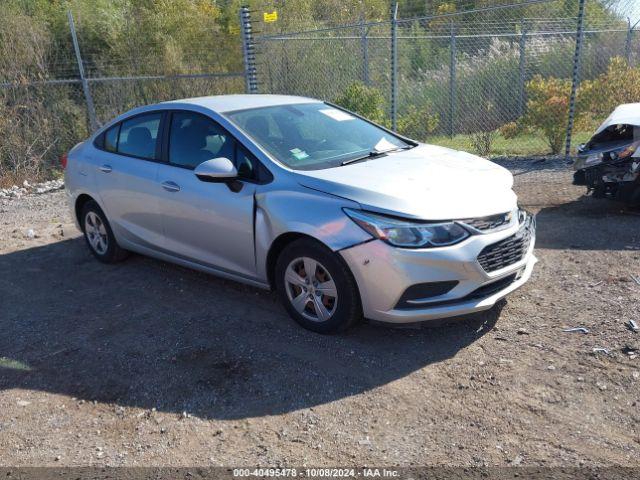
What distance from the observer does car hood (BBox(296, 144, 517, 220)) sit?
3.74 m

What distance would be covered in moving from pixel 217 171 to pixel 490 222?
6.35 feet

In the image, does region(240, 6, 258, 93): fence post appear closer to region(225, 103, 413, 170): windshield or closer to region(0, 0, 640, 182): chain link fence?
region(0, 0, 640, 182): chain link fence

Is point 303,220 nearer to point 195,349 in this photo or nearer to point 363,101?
point 195,349

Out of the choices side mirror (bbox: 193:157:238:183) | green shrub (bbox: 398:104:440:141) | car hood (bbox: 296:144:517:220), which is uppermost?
side mirror (bbox: 193:157:238:183)

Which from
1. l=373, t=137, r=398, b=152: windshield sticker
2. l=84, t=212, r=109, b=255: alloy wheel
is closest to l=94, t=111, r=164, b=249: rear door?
l=84, t=212, r=109, b=255: alloy wheel

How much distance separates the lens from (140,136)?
5.37 metres

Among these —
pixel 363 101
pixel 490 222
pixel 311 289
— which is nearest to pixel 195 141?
pixel 311 289

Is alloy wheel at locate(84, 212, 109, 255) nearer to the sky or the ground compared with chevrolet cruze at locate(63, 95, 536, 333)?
nearer to the ground

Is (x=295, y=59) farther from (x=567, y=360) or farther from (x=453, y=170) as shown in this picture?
(x=567, y=360)

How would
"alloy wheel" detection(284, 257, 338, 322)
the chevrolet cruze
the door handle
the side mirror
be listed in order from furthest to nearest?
the door handle → the side mirror → "alloy wheel" detection(284, 257, 338, 322) → the chevrolet cruze

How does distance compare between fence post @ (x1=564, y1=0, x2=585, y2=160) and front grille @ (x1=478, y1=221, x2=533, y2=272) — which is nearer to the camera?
front grille @ (x1=478, y1=221, x2=533, y2=272)

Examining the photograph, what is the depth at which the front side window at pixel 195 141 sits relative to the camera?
4.61 metres

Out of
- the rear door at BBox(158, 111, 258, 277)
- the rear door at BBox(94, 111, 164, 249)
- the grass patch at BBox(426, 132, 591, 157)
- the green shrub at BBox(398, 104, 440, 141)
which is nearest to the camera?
the rear door at BBox(158, 111, 258, 277)

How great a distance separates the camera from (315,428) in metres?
3.18
